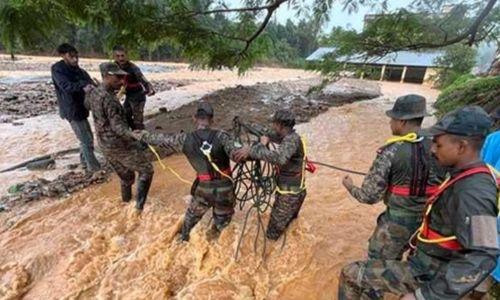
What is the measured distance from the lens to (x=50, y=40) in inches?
189

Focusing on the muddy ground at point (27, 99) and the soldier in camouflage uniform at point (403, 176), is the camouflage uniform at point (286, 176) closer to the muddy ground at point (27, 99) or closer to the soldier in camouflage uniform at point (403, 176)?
the soldier in camouflage uniform at point (403, 176)

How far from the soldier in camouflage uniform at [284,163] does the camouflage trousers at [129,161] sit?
55.0 inches

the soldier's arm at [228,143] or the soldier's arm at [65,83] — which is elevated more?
the soldier's arm at [65,83]

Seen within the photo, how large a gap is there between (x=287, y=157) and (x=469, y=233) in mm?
1431

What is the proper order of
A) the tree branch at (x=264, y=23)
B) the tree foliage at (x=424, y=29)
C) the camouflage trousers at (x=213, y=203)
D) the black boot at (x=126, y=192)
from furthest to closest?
the tree branch at (x=264, y=23) → the tree foliage at (x=424, y=29) → the black boot at (x=126, y=192) → the camouflage trousers at (x=213, y=203)

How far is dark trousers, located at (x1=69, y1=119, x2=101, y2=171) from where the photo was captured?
14.2ft

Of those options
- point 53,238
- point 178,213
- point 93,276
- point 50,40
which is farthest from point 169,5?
point 93,276

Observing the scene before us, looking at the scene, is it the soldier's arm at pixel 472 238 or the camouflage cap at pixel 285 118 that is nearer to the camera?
the soldier's arm at pixel 472 238

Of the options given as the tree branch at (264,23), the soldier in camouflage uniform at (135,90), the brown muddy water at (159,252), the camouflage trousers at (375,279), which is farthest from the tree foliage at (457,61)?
the camouflage trousers at (375,279)

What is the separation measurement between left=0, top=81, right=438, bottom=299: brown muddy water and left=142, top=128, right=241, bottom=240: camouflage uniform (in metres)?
0.22

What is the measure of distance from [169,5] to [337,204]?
397cm

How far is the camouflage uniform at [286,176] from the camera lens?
2676 mm

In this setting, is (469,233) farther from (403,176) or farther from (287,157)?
(287,157)

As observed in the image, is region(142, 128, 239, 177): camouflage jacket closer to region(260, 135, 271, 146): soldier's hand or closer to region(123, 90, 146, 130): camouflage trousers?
region(260, 135, 271, 146): soldier's hand
